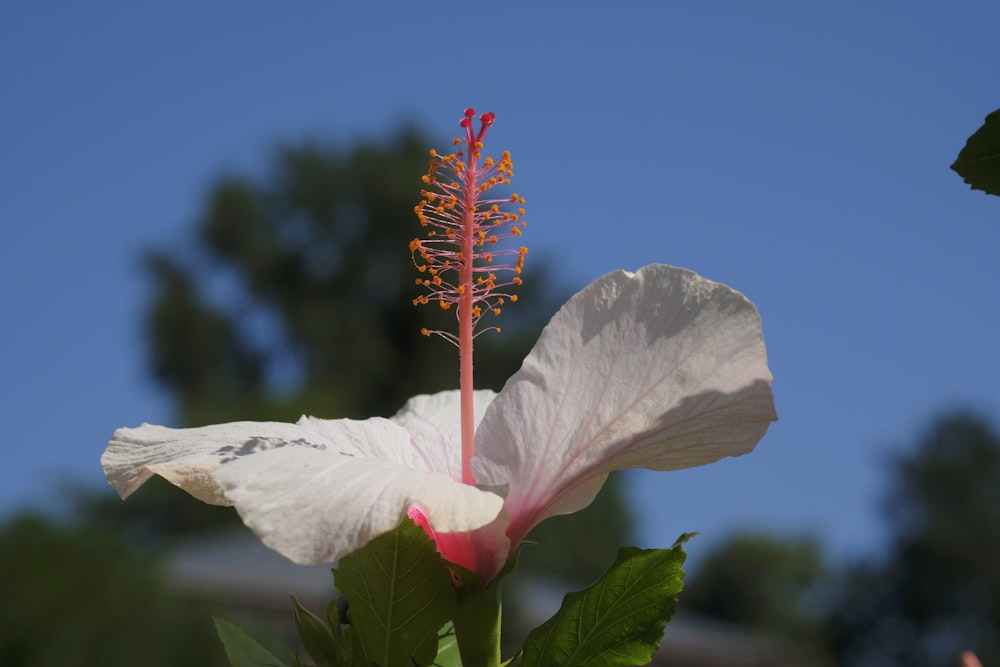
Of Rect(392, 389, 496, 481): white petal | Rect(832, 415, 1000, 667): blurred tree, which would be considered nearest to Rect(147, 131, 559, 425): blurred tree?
Rect(832, 415, 1000, 667): blurred tree

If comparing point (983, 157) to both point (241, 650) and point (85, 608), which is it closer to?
point (241, 650)

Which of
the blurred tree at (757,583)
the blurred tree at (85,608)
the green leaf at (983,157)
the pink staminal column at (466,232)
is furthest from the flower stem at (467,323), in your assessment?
the blurred tree at (757,583)

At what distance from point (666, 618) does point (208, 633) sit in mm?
14609

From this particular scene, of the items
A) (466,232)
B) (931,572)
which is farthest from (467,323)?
(931,572)

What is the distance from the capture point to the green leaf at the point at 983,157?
105 cm

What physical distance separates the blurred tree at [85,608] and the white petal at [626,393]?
13.4m

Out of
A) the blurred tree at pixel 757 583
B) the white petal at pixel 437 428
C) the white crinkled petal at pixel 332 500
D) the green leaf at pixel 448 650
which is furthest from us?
the blurred tree at pixel 757 583

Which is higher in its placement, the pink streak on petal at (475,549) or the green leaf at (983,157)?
the green leaf at (983,157)

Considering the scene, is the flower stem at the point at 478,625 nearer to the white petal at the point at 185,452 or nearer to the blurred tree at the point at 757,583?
the white petal at the point at 185,452

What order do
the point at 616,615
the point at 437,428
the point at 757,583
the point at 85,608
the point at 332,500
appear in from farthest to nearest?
the point at 757,583, the point at 85,608, the point at 437,428, the point at 616,615, the point at 332,500

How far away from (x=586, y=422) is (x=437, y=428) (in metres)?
0.37

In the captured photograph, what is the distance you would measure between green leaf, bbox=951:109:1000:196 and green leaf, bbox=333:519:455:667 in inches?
24.7

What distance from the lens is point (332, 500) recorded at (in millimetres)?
1017

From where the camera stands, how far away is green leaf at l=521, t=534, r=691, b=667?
3.62 ft
